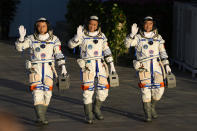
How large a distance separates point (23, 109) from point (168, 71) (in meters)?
3.03

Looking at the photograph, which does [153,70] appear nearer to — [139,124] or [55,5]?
[139,124]

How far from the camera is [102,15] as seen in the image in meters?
18.1

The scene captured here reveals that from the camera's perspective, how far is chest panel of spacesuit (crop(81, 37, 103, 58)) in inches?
425

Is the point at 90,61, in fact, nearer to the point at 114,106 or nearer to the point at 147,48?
the point at 147,48

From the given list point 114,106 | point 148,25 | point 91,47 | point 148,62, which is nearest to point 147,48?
point 148,62

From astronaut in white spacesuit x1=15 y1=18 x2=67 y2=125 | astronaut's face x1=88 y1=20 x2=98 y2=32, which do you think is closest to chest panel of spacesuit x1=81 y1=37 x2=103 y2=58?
astronaut's face x1=88 y1=20 x2=98 y2=32

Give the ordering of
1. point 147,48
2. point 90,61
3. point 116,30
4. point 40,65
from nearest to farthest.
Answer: point 40,65, point 90,61, point 147,48, point 116,30

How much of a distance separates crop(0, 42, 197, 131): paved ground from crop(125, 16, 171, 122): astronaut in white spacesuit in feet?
1.55

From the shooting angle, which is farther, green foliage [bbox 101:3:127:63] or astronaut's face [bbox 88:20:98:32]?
green foliage [bbox 101:3:127:63]

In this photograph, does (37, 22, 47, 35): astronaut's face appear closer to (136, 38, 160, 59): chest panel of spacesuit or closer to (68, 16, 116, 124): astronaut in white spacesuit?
(68, 16, 116, 124): astronaut in white spacesuit

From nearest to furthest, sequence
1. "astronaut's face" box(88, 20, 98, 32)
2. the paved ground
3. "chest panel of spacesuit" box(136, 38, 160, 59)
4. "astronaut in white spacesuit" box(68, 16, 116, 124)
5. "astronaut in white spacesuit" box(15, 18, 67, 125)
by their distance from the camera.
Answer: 1. the paved ground
2. "astronaut in white spacesuit" box(15, 18, 67, 125)
3. "astronaut in white spacesuit" box(68, 16, 116, 124)
4. "astronaut's face" box(88, 20, 98, 32)
5. "chest panel of spacesuit" box(136, 38, 160, 59)

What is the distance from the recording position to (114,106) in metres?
12.3

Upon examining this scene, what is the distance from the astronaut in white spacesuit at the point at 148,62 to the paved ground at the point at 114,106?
0.47 m

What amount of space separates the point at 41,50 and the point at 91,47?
894 millimetres
